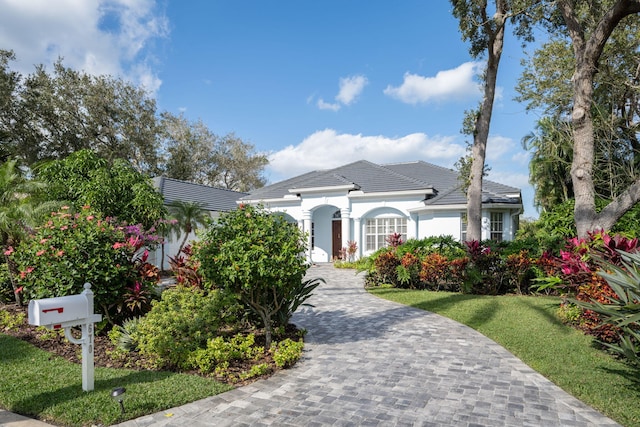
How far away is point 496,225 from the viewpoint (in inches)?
719

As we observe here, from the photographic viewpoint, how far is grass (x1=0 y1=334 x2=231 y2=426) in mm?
4055

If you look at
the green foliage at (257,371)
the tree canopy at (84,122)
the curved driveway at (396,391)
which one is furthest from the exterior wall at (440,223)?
the tree canopy at (84,122)

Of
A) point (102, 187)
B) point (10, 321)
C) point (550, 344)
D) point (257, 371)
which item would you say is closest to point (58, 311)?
point (257, 371)

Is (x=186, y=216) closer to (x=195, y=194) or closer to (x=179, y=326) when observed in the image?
(x=195, y=194)

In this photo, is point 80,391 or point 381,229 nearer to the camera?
point 80,391

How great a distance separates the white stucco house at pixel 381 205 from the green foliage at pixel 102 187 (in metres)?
7.23

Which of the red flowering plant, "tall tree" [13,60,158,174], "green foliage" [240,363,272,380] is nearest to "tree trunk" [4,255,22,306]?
"green foliage" [240,363,272,380]

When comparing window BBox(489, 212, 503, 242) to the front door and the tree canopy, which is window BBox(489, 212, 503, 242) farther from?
the tree canopy

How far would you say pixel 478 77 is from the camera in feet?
51.2

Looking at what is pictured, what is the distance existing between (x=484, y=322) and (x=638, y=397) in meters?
3.83

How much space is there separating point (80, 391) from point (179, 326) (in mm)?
1353

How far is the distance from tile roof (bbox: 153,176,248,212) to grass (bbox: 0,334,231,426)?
631 inches

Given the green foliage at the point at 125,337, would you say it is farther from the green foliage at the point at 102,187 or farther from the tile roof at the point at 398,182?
the tile roof at the point at 398,182

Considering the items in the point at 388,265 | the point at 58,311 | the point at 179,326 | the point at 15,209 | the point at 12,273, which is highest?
the point at 15,209
